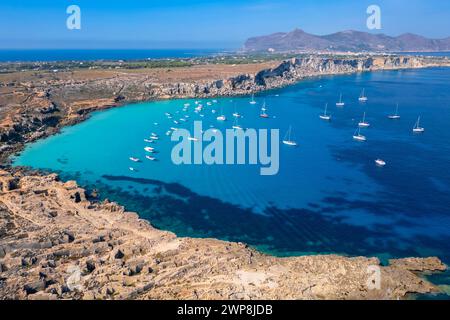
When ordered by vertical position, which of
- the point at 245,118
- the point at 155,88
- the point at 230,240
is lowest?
the point at 230,240

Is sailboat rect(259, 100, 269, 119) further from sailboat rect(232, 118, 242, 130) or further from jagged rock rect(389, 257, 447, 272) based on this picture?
jagged rock rect(389, 257, 447, 272)

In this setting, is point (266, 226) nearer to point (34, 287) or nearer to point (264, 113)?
point (34, 287)

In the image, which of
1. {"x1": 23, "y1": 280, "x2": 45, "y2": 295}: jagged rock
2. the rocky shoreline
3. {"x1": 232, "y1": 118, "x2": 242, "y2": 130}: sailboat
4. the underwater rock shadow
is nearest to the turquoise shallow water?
the underwater rock shadow

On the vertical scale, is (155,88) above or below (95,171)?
above

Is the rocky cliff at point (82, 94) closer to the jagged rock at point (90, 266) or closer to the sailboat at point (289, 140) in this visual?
the jagged rock at point (90, 266)

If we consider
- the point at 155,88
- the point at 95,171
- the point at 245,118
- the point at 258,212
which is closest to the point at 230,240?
the point at 258,212

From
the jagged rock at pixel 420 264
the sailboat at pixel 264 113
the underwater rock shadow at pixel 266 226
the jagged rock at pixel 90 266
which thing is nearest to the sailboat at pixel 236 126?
the sailboat at pixel 264 113

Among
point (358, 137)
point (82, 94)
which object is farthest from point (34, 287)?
point (82, 94)

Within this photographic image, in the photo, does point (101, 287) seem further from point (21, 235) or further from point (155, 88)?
point (155, 88)

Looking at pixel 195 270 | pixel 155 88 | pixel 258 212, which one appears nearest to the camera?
pixel 195 270
